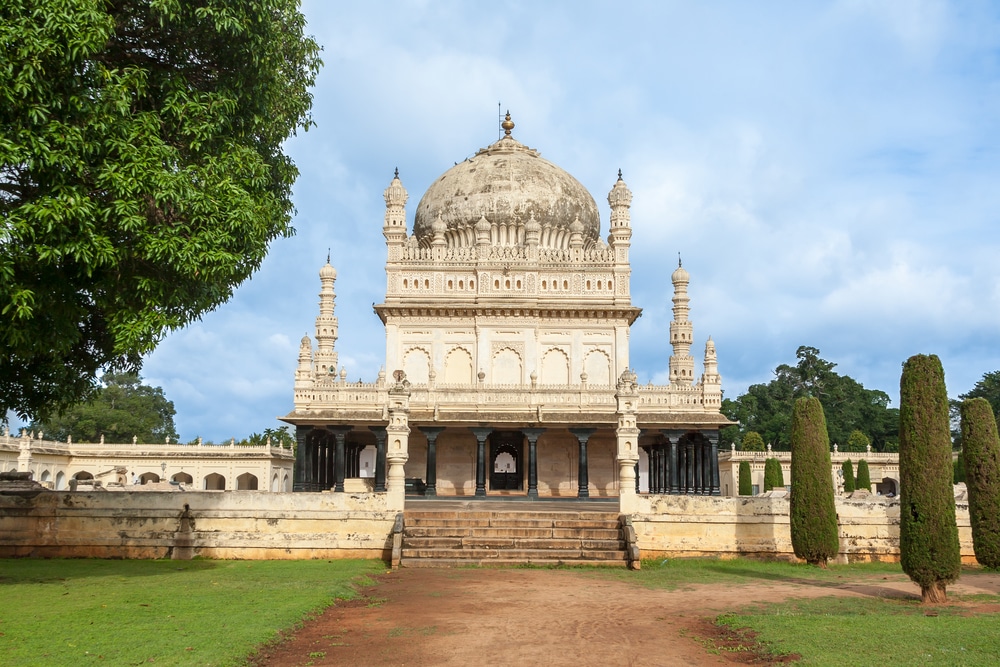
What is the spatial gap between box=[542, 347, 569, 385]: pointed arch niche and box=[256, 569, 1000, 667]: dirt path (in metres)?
18.2

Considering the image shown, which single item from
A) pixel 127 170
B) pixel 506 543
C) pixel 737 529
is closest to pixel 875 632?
pixel 737 529

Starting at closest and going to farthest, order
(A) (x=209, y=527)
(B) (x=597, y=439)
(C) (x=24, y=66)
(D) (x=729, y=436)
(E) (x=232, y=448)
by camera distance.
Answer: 1. (C) (x=24, y=66)
2. (A) (x=209, y=527)
3. (B) (x=597, y=439)
4. (E) (x=232, y=448)
5. (D) (x=729, y=436)

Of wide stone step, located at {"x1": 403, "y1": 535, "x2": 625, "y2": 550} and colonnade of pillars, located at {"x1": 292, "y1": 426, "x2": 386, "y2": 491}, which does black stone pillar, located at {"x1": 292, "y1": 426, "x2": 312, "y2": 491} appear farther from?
wide stone step, located at {"x1": 403, "y1": 535, "x2": 625, "y2": 550}

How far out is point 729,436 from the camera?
6731 centimetres

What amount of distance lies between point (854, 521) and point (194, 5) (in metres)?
15.5

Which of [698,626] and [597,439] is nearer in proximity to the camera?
[698,626]

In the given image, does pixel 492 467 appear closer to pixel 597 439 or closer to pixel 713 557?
pixel 597 439

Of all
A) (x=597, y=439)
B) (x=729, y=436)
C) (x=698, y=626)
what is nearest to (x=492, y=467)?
(x=597, y=439)

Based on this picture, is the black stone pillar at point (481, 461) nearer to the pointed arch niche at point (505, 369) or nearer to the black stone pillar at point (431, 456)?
the black stone pillar at point (431, 456)

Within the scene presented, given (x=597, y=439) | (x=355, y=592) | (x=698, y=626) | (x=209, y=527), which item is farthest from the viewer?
(x=597, y=439)

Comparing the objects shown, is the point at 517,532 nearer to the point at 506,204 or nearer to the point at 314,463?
the point at 314,463

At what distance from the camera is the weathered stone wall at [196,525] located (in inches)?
668

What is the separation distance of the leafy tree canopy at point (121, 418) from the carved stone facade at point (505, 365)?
1349 inches

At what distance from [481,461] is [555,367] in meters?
6.00
